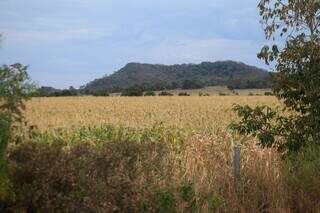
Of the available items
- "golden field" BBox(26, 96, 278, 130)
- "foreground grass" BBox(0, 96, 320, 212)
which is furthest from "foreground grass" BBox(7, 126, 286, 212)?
"golden field" BBox(26, 96, 278, 130)

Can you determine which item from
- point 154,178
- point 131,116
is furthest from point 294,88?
point 131,116

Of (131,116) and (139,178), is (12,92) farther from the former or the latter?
(131,116)

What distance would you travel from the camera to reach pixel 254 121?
9180 millimetres

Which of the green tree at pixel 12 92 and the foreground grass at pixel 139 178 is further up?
the green tree at pixel 12 92

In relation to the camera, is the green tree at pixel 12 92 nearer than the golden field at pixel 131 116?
Yes

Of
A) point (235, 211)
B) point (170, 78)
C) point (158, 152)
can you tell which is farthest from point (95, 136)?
point (170, 78)

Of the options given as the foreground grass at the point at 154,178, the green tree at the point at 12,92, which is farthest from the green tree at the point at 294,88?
the green tree at the point at 12,92

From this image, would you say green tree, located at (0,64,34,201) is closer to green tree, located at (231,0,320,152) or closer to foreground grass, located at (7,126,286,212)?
foreground grass, located at (7,126,286,212)

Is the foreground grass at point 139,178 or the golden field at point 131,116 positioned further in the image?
the golden field at point 131,116

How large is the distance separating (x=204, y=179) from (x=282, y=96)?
2437 millimetres

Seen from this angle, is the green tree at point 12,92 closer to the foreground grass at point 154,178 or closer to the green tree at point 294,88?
the foreground grass at point 154,178

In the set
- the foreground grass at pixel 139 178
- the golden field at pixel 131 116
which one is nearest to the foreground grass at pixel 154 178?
the foreground grass at pixel 139 178

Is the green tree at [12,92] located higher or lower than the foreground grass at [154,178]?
higher

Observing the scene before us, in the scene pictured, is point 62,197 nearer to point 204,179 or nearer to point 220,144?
point 204,179
